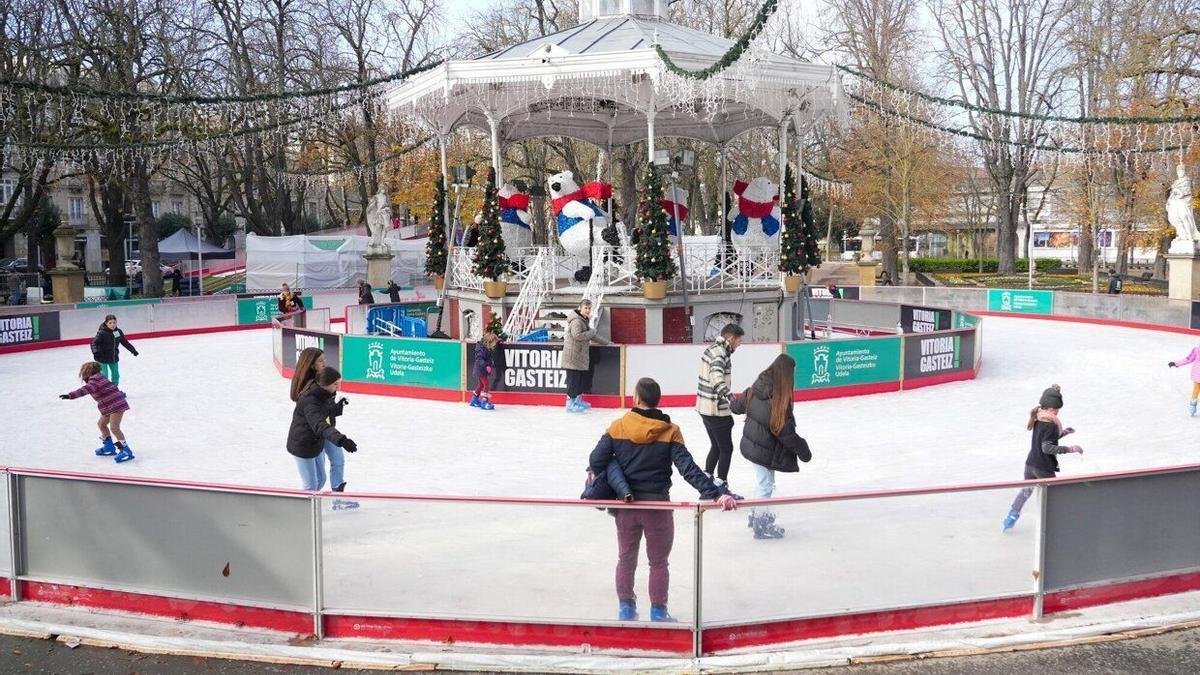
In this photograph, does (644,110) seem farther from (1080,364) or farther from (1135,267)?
(1135,267)

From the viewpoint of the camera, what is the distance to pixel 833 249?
9344 centimetres

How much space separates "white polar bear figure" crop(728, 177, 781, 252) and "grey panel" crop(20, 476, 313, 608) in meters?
18.7

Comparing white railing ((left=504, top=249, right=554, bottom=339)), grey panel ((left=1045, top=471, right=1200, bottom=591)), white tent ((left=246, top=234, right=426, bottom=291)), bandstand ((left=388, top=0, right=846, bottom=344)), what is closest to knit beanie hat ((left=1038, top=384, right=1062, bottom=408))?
grey panel ((left=1045, top=471, right=1200, bottom=591))

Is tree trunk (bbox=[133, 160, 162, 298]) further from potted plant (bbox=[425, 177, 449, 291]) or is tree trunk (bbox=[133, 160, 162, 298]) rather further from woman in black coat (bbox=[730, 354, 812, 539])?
woman in black coat (bbox=[730, 354, 812, 539])

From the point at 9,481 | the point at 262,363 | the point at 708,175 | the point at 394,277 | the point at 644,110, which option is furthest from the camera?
the point at 394,277

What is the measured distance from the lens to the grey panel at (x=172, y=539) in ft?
21.6

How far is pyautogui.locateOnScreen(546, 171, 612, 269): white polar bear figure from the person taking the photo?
2294 cm

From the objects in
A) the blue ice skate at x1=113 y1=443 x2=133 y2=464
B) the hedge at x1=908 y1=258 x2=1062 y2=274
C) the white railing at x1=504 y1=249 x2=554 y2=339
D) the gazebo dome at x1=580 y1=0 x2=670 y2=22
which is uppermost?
the gazebo dome at x1=580 y1=0 x2=670 y2=22

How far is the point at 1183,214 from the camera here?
34688 millimetres

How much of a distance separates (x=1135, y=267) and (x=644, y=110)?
5698 centimetres

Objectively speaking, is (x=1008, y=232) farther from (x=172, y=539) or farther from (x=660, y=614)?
(x=172, y=539)

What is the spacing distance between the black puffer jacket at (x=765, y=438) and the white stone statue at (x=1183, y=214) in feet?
105

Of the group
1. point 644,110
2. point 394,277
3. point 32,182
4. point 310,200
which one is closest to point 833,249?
point 310,200

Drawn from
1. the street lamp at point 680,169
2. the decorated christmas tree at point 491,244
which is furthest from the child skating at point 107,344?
the street lamp at point 680,169
